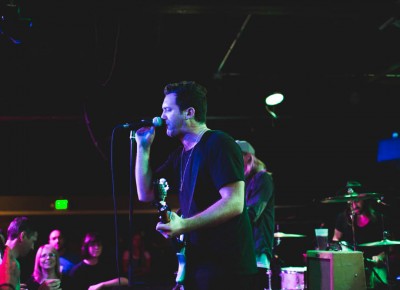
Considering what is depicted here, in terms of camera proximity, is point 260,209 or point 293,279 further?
point 293,279

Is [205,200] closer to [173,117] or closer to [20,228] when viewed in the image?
[173,117]

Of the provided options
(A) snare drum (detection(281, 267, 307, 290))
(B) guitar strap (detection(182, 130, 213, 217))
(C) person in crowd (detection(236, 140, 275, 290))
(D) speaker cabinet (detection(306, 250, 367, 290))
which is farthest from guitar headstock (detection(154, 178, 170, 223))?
(A) snare drum (detection(281, 267, 307, 290))

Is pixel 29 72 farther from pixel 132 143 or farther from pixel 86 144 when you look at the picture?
pixel 132 143

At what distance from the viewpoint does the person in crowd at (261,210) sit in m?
3.89

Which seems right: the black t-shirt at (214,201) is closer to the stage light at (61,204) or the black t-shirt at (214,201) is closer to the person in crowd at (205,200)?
the person in crowd at (205,200)

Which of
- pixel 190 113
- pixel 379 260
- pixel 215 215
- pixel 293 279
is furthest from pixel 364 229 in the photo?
pixel 215 215

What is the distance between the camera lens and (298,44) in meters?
7.93

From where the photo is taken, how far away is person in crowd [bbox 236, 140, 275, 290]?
3893mm

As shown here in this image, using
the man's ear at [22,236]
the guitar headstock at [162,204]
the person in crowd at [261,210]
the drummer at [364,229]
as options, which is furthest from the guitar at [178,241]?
the drummer at [364,229]

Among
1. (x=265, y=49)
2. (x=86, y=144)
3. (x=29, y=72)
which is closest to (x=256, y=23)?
(x=265, y=49)

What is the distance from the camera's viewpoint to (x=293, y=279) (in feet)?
17.1

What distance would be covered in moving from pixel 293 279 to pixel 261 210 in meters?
1.70

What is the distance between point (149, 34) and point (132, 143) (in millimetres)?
5211

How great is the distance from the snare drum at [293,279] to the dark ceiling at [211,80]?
123 inches
